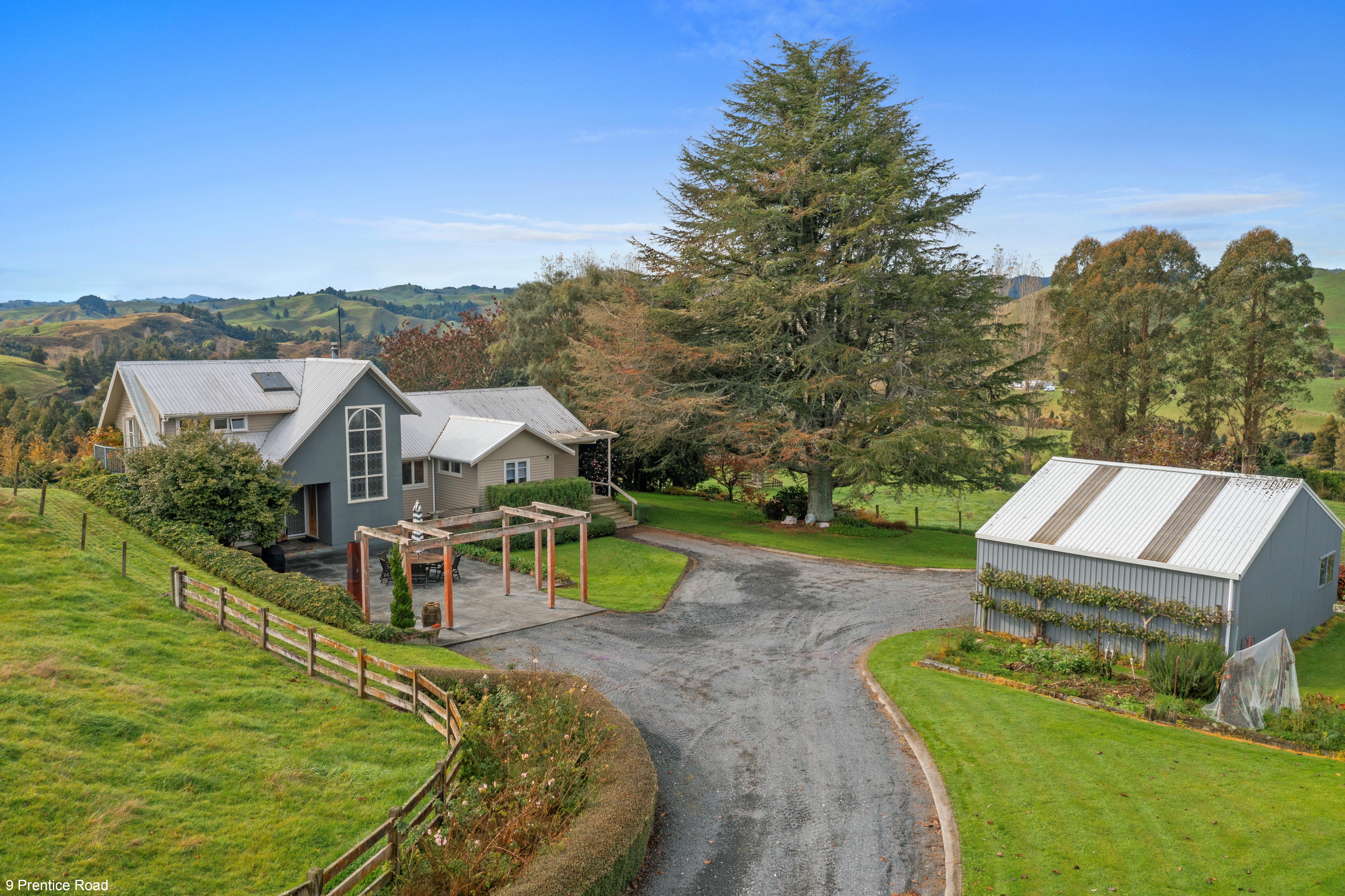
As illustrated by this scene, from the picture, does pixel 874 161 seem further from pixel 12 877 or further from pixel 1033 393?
pixel 12 877

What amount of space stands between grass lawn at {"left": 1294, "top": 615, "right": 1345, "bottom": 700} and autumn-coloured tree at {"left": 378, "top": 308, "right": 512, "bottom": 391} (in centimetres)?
4403

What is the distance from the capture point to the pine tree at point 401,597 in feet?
61.2

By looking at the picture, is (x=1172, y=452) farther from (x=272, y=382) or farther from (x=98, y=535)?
(x=98, y=535)

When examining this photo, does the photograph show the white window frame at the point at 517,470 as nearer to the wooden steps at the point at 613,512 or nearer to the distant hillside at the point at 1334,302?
the wooden steps at the point at 613,512

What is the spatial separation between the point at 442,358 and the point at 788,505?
30.2m

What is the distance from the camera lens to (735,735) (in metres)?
14.0

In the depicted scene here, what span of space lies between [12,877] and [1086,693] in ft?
55.2

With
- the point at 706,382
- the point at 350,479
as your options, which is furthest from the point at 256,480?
the point at 706,382

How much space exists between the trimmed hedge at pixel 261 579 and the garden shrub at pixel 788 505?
2071 centimetres

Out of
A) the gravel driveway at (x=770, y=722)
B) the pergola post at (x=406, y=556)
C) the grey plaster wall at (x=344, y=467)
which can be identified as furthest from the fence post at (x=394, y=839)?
the grey plaster wall at (x=344, y=467)

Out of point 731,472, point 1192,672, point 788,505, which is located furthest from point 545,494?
point 1192,672

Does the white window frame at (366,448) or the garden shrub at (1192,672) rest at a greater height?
the white window frame at (366,448)

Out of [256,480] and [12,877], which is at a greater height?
[256,480]

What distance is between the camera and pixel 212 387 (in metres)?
27.5
